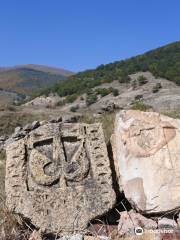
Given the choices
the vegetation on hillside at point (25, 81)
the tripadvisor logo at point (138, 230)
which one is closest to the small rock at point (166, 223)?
the tripadvisor logo at point (138, 230)

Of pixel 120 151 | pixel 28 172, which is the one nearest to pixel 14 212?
pixel 28 172

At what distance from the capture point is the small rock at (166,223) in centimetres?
534

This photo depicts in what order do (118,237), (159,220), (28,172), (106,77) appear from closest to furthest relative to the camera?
(118,237) < (159,220) < (28,172) < (106,77)

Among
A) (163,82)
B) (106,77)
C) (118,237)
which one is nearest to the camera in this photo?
(118,237)

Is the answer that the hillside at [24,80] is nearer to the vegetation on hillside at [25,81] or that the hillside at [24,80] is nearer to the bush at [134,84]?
the vegetation on hillside at [25,81]

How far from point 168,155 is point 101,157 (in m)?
0.80

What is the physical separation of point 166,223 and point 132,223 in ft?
1.20

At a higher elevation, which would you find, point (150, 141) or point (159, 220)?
point (150, 141)

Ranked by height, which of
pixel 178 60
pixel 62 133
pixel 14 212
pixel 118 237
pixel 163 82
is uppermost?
pixel 178 60

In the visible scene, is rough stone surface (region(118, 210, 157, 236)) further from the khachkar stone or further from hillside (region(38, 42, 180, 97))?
hillside (region(38, 42, 180, 97))

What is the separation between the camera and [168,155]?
577 centimetres

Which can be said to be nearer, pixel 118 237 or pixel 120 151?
pixel 118 237

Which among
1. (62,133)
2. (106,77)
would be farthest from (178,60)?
(62,133)

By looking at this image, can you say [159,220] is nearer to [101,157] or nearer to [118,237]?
[118,237]
